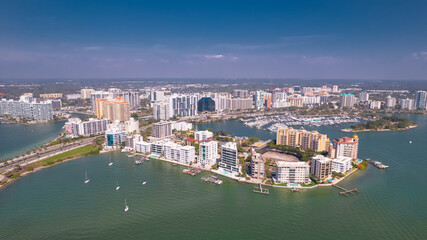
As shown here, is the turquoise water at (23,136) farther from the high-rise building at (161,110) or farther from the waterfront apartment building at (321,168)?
the waterfront apartment building at (321,168)

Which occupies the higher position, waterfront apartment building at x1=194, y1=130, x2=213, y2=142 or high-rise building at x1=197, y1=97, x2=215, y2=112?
high-rise building at x1=197, y1=97, x2=215, y2=112

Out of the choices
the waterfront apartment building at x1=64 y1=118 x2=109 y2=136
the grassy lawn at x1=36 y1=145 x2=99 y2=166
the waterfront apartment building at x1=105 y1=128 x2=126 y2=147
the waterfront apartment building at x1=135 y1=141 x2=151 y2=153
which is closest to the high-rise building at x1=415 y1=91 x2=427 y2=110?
the waterfront apartment building at x1=135 y1=141 x2=151 y2=153

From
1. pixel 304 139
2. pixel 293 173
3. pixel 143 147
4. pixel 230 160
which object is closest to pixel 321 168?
pixel 293 173

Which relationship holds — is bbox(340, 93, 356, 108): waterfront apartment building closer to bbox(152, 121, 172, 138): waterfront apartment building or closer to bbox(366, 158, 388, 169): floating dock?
bbox(366, 158, 388, 169): floating dock

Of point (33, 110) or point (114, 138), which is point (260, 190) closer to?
point (114, 138)

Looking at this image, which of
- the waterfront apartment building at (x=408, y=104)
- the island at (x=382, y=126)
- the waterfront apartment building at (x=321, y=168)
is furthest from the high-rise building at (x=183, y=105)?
the waterfront apartment building at (x=408, y=104)
